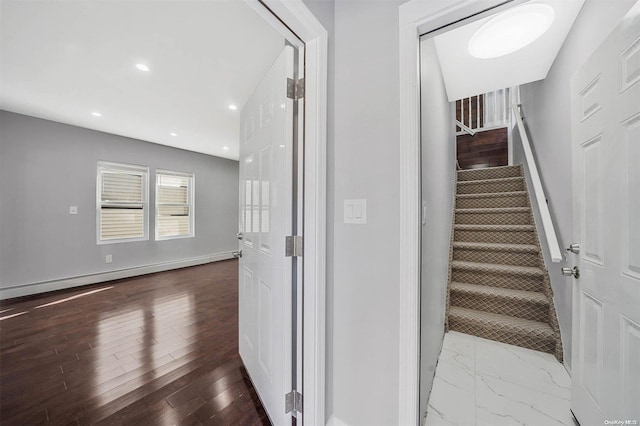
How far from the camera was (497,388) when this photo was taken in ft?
5.46

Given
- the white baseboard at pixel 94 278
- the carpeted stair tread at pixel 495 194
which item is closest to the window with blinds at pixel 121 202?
the white baseboard at pixel 94 278

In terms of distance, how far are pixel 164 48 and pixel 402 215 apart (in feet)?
7.68

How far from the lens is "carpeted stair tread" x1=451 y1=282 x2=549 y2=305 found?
2303mm

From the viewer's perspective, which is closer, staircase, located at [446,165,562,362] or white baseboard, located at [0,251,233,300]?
staircase, located at [446,165,562,362]

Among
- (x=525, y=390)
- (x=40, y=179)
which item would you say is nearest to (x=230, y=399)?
(x=525, y=390)

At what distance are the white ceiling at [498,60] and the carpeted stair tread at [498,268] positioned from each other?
1.90 meters

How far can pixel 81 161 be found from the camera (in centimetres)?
389

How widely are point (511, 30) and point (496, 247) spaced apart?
2.12 metres

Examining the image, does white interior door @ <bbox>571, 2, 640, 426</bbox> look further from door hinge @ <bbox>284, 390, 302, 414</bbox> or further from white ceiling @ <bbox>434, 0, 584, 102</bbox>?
door hinge @ <bbox>284, 390, 302, 414</bbox>

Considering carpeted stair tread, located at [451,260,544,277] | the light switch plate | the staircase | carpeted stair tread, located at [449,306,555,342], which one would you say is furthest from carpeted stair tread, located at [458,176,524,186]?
the light switch plate

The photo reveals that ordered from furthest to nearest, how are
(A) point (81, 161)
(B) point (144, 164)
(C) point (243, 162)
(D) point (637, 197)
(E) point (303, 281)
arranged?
1. (B) point (144, 164)
2. (A) point (81, 161)
3. (C) point (243, 162)
4. (E) point (303, 281)
5. (D) point (637, 197)

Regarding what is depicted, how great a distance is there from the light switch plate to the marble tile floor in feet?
4.14

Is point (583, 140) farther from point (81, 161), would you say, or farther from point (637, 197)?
point (81, 161)

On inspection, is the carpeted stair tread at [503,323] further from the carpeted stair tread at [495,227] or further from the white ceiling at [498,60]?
the white ceiling at [498,60]
